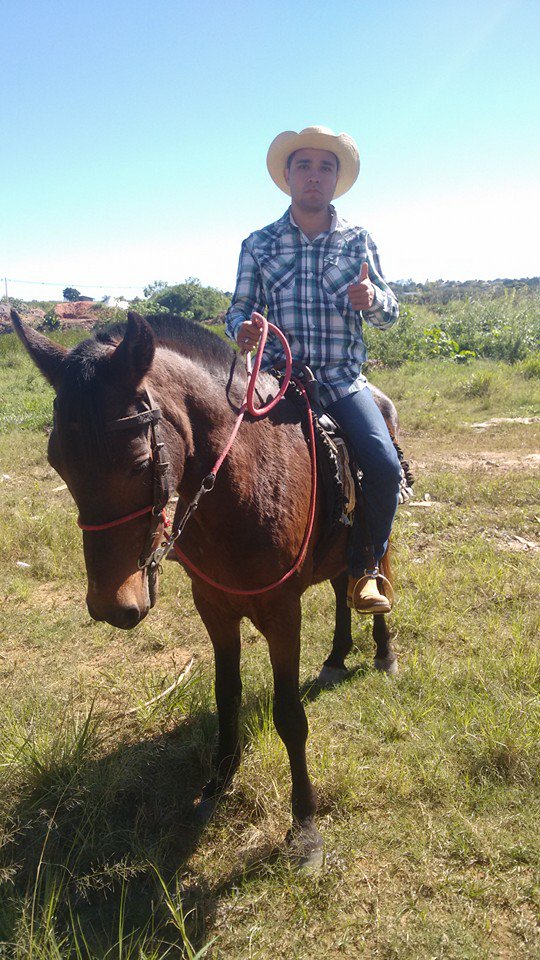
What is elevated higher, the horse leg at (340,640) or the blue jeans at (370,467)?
the blue jeans at (370,467)

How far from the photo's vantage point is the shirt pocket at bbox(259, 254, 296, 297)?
3.03 metres

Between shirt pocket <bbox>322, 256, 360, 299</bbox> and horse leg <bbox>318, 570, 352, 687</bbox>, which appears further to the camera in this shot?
horse leg <bbox>318, 570, 352, 687</bbox>

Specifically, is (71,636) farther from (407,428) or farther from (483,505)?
(407,428)

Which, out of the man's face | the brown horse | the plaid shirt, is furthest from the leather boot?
the man's face

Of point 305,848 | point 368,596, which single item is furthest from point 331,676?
point 305,848

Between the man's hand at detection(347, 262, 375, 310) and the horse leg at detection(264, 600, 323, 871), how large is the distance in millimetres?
1474

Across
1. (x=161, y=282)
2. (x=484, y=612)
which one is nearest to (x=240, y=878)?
(x=484, y=612)

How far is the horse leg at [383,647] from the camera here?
3924 millimetres

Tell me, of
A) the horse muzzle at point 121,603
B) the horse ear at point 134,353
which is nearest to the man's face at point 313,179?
the horse ear at point 134,353

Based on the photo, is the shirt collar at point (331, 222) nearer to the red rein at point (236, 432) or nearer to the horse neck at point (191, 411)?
the red rein at point (236, 432)

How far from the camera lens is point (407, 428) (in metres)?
10.1

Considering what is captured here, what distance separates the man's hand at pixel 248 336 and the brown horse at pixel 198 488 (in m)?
0.17

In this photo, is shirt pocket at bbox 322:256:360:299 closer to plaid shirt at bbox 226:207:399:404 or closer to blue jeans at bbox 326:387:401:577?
plaid shirt at bbox 226:207:399:404

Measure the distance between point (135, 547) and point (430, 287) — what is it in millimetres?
56822
